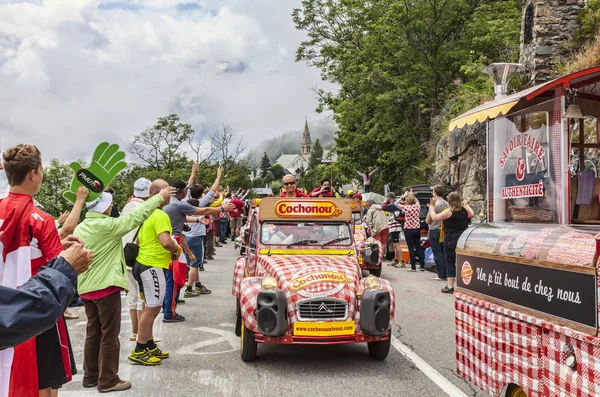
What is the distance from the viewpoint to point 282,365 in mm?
6480

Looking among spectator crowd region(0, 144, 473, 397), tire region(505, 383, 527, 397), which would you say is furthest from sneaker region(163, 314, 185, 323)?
tire region(505, 383, 527, 397)

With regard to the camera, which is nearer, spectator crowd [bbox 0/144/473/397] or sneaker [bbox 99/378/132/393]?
spectator crowd [bbox 0/144/473/397]

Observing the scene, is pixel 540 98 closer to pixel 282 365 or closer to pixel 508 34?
pixel 282 365

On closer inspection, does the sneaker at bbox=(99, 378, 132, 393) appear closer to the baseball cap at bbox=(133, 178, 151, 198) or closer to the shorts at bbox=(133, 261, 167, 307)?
the shorts at bbox=(133, 261, 167, 307)

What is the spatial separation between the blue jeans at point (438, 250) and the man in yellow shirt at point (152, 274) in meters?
7.77

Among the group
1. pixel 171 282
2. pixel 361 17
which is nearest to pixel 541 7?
pixel 361 17

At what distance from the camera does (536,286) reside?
146 inches

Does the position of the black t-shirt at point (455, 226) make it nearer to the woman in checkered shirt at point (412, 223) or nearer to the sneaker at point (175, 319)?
the woman in checkered shirt at point (412, 223)

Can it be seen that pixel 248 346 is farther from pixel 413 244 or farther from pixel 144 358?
pixel 413 244

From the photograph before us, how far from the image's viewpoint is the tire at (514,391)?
407 centimetres

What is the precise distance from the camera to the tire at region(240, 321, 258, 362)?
6383mm

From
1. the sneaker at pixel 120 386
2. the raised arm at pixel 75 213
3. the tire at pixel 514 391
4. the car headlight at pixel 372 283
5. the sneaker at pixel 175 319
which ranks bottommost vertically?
the sneaker at pixel 175 319

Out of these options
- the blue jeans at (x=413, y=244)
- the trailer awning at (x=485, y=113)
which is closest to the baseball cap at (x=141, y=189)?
the trailer awning at (x=485, y=113)

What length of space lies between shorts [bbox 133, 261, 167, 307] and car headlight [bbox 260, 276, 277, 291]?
3.73ft
